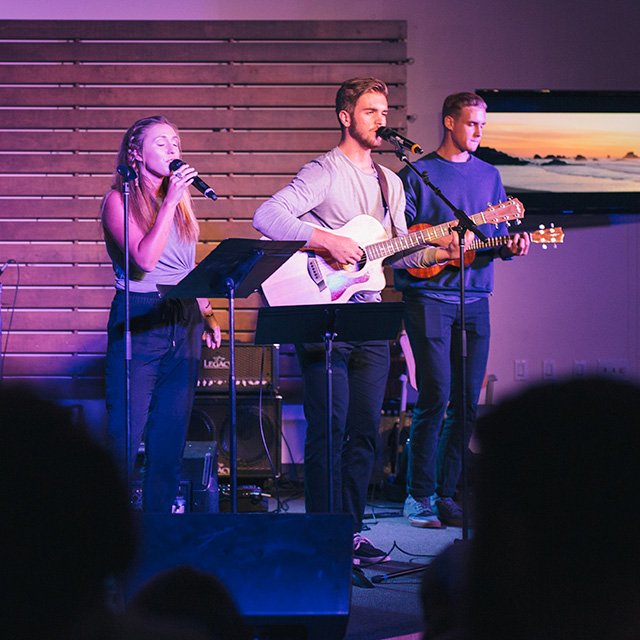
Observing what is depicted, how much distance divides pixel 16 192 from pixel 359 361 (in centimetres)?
350

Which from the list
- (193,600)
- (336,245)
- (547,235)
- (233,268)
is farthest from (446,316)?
(193,600)

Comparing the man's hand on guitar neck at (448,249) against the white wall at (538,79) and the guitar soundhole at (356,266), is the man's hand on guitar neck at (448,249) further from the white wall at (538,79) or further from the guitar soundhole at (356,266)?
the white wall at (538,79)

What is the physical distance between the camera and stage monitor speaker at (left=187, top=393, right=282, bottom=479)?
584cm

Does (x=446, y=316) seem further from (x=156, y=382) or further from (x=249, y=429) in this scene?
(x=156, y=382)

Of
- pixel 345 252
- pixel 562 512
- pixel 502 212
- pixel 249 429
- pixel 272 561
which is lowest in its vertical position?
pixel 249 429

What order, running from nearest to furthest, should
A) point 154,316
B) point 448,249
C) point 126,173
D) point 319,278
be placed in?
point 126,173 < point 154,316 < point 319,278 < point 448,249

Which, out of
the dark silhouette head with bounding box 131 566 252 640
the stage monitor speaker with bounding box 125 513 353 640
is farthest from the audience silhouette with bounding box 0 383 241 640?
the stage monitor speaker with bounding box 125 513 353 640

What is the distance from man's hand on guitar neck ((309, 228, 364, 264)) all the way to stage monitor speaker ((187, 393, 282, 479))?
1878 millimetres

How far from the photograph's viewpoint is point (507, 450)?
0.99 m

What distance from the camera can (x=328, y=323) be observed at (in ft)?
12.2

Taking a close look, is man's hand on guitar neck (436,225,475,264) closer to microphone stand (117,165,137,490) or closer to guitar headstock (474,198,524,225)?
guitar headstock (474,198,524,225)

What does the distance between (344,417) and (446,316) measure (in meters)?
1.19

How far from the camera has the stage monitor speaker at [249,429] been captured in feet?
19.1

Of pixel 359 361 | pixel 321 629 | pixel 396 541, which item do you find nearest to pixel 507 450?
pixel 321 629
